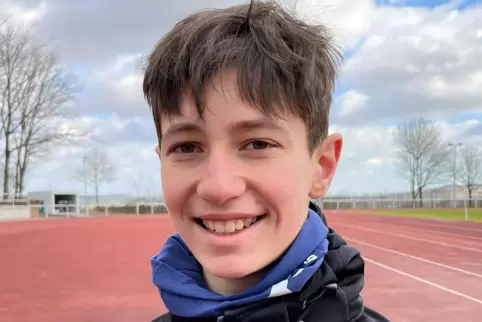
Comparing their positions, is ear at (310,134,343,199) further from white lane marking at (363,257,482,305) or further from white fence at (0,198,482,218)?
white fence at (0,198,482,218)

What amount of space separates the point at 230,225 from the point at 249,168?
14cm

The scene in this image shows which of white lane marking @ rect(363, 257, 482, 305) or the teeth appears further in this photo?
white lane marking @ rect(363, 257, 482, 305)

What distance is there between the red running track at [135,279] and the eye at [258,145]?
468 centimetres

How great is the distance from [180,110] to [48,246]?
40.0ft

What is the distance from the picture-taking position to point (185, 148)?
123 cm

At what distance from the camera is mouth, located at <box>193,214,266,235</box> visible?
1.20 metres

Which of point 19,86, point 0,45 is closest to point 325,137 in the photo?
point 0,45

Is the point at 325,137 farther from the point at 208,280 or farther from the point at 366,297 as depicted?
the point at 366,297

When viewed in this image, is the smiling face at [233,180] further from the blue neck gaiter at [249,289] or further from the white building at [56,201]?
the white building at [56,201]

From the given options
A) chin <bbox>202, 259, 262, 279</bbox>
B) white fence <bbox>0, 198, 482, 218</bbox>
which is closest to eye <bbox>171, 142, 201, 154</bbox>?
chin <bbox>202, 259, 262, 279</bbox>

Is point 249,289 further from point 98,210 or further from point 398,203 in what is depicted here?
point 398,203

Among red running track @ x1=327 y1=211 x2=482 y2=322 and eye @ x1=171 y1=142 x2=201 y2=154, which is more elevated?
eye @ x1=171 y1=142 x2=201 y2=154

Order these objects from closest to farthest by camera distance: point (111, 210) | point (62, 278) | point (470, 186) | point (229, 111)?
1. point (229, 111)
2. point (62, 278)
3. point (111, 210)
4. point (470, 186)

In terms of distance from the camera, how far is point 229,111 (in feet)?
3.81
